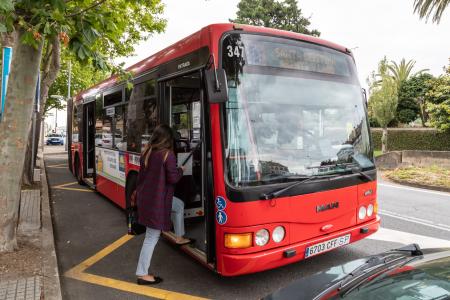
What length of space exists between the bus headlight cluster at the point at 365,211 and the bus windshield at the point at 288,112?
50 centimetres

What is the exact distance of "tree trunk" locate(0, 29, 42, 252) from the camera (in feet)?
16.3

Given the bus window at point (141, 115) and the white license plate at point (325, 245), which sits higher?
the bus window at point (141, 115)

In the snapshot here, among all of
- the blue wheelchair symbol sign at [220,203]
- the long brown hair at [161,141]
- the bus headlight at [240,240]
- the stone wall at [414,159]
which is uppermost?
the long brown hair at [161,141]

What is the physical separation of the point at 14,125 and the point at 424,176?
12985mm

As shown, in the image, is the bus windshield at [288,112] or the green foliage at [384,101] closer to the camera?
the bus windshield at [288,112]

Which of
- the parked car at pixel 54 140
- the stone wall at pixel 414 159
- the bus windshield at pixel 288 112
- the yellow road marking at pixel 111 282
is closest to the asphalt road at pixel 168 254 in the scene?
the yellow road marking at pixel 111 282

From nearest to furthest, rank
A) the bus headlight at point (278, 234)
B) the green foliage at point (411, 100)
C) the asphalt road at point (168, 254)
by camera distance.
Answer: the bus headlight at point (278, 234)
the asphalt road at point (168, 254)
the green foliage at point (411, 100)

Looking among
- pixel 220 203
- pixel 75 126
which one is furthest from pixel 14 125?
pixel 75 126

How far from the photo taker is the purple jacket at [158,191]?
4.24 m

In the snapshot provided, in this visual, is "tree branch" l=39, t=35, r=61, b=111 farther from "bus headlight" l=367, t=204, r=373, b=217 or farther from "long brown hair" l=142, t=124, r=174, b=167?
"bus headlight" l=367, t=204, r=373, b=217

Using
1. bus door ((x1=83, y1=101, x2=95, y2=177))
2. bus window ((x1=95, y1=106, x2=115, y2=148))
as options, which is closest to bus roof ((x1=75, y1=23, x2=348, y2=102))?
bus window ((x1=95, y1=106, x2=115, y2=148))

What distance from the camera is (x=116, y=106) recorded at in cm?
747

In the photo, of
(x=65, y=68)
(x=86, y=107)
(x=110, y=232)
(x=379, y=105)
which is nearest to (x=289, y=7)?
(x=379, y=105)

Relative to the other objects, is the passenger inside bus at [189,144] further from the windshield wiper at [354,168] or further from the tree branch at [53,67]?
the tree branch at [53,67]
